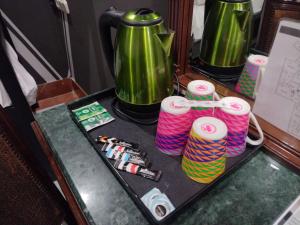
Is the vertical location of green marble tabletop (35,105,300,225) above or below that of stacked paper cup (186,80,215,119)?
below

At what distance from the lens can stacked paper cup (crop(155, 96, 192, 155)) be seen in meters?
0.49

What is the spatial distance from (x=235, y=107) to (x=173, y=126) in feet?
0.46

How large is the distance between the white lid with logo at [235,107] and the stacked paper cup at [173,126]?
84 mm

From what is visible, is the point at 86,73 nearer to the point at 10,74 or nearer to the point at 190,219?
the point at 10,74

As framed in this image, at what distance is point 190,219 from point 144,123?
283 millimetres

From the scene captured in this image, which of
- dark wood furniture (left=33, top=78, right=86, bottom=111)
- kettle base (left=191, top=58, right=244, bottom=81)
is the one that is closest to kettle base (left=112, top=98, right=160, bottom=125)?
kettle base (left=191, top=58, right=244, bottom=81)

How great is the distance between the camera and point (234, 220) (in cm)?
44

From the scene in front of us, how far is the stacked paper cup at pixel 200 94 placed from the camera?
516 mm

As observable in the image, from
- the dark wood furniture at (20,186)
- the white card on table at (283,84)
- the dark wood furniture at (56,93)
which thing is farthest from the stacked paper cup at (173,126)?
the dark wood furniture at (56,93)

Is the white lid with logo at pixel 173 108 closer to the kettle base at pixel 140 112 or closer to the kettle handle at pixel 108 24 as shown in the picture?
the kettle base at pixel 140 112

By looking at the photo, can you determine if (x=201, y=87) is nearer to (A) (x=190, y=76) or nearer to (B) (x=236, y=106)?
(B) (x=236, y=106)

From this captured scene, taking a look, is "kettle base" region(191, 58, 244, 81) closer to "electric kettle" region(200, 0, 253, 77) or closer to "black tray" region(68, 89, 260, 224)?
"electric kettle" region(200, 0, 253, 77)

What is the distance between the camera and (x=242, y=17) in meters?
0.63

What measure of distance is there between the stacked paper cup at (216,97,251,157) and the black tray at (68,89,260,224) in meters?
0.04
